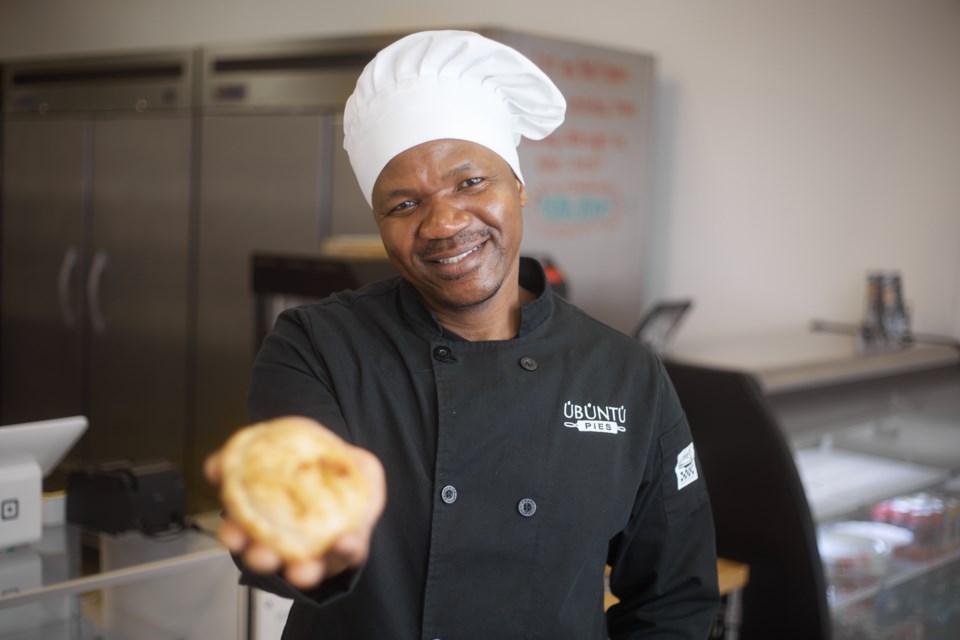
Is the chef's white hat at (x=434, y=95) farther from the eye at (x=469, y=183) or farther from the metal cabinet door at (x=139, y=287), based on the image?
the metal cabinet door at (x=139, y=287)

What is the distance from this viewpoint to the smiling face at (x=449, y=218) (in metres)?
1.21

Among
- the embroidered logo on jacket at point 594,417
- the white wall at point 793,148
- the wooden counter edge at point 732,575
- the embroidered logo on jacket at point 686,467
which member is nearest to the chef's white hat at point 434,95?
the embroidered logo on jacket at point 594,417

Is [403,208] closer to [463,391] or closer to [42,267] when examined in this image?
[463,391]

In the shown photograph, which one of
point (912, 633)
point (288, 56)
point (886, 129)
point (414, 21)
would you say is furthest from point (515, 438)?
point (414, 21)

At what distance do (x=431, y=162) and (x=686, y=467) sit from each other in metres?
0.53

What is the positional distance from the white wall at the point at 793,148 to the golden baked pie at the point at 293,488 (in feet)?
9.09

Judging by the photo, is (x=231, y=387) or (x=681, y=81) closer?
(x=681, y=81)

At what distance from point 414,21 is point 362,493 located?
361 centimetres

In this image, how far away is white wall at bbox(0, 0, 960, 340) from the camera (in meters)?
3.19

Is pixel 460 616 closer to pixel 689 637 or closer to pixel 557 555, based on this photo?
pixel 557 555

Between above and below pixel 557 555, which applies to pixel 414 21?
above

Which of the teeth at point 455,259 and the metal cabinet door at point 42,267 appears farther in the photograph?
the metal cabinet door at point 42,267

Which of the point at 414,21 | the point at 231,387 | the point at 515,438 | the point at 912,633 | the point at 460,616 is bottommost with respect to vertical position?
the point at 912,633

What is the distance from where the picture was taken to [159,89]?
4.09 m
